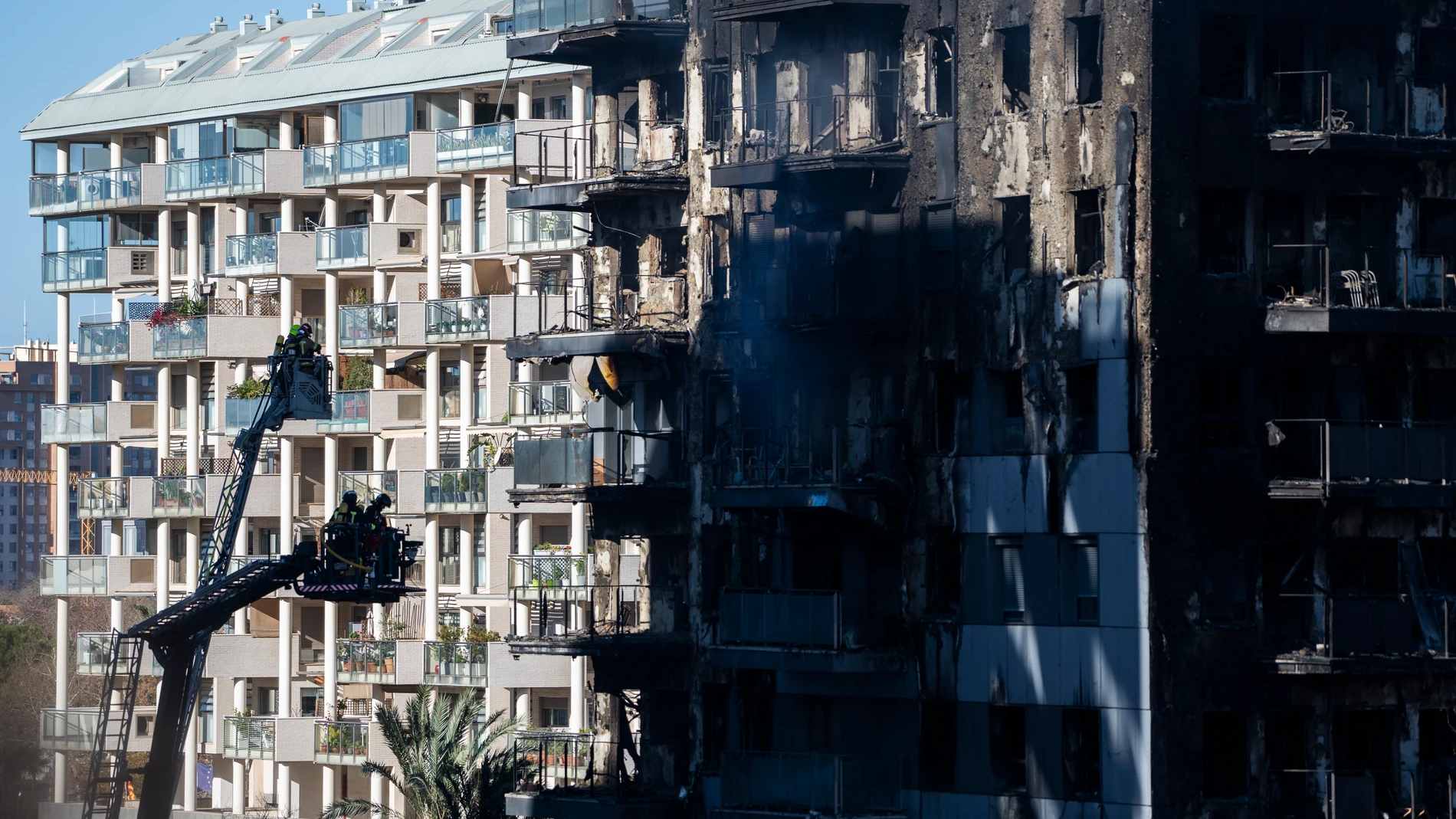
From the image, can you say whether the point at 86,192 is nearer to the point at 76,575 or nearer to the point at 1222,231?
the point at 76,575

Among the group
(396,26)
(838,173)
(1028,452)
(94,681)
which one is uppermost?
(396,26)

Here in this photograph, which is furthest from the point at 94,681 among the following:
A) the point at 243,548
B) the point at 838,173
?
the point at 838,173

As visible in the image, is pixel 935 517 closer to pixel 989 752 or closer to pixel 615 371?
pixel 989 752

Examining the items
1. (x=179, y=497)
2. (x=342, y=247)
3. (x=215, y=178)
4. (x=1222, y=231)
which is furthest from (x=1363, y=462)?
(x=179, y=497)

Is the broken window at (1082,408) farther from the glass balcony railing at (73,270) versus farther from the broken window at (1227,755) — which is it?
the glass balcony railing at (73,270)

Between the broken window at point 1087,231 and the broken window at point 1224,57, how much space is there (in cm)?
349

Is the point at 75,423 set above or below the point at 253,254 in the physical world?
below

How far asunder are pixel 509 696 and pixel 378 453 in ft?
41.4

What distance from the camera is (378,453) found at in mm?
105062

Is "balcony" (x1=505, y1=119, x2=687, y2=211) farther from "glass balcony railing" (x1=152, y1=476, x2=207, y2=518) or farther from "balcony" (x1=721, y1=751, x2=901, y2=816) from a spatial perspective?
"glass balcony railing" (x1=152, y1=476, x2=207, y2=518)

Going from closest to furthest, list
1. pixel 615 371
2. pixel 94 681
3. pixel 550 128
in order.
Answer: pixel 615 371 → pixel 550 128 → pixel 94 681

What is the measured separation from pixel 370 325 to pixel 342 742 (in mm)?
14315

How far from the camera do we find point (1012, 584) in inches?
2557

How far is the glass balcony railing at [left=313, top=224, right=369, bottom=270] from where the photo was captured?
10412 cm
